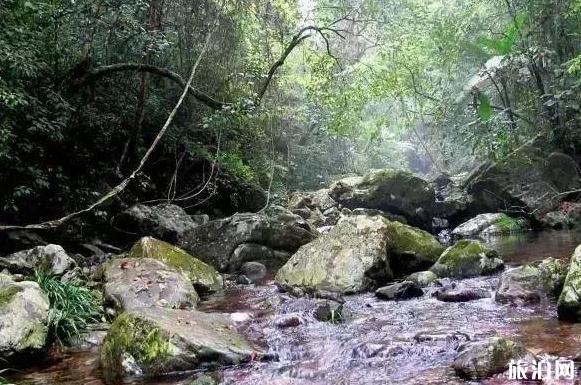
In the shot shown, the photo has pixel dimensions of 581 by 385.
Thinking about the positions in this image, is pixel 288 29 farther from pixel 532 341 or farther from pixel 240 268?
pixel 532 341

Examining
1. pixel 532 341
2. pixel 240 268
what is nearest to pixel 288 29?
pixel 240 268

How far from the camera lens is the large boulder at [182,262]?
756 cm

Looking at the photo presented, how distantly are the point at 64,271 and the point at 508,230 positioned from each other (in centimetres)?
1049

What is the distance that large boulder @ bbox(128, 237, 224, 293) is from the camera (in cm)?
756

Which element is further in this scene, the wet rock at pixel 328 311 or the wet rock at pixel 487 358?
the wet rock at pixel 328 311

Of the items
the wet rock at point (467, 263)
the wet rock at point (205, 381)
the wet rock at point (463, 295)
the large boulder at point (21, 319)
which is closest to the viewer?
the wet rock at point (205, 381)

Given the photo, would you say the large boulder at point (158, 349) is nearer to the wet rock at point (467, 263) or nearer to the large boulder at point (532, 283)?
the large boulder at point (532, 283)

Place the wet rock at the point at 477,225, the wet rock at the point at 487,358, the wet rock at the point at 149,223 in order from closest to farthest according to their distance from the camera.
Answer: the wet rock at the point at 487,358 → the wet rock at the point at 149,223 → the wet rock at the point at 477,225

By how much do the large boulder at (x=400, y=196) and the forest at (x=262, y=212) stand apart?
0.07 meters

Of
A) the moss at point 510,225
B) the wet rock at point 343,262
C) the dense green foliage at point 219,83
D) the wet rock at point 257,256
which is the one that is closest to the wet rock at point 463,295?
the wet rock at point 343,262

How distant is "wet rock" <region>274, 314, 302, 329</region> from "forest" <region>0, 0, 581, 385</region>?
0.09 ft

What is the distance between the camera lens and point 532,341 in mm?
4215

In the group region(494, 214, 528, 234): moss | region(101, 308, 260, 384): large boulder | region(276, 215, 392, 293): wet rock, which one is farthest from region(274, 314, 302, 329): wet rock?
region(494, 214, 528, 234): moss

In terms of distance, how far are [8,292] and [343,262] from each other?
420 cm
